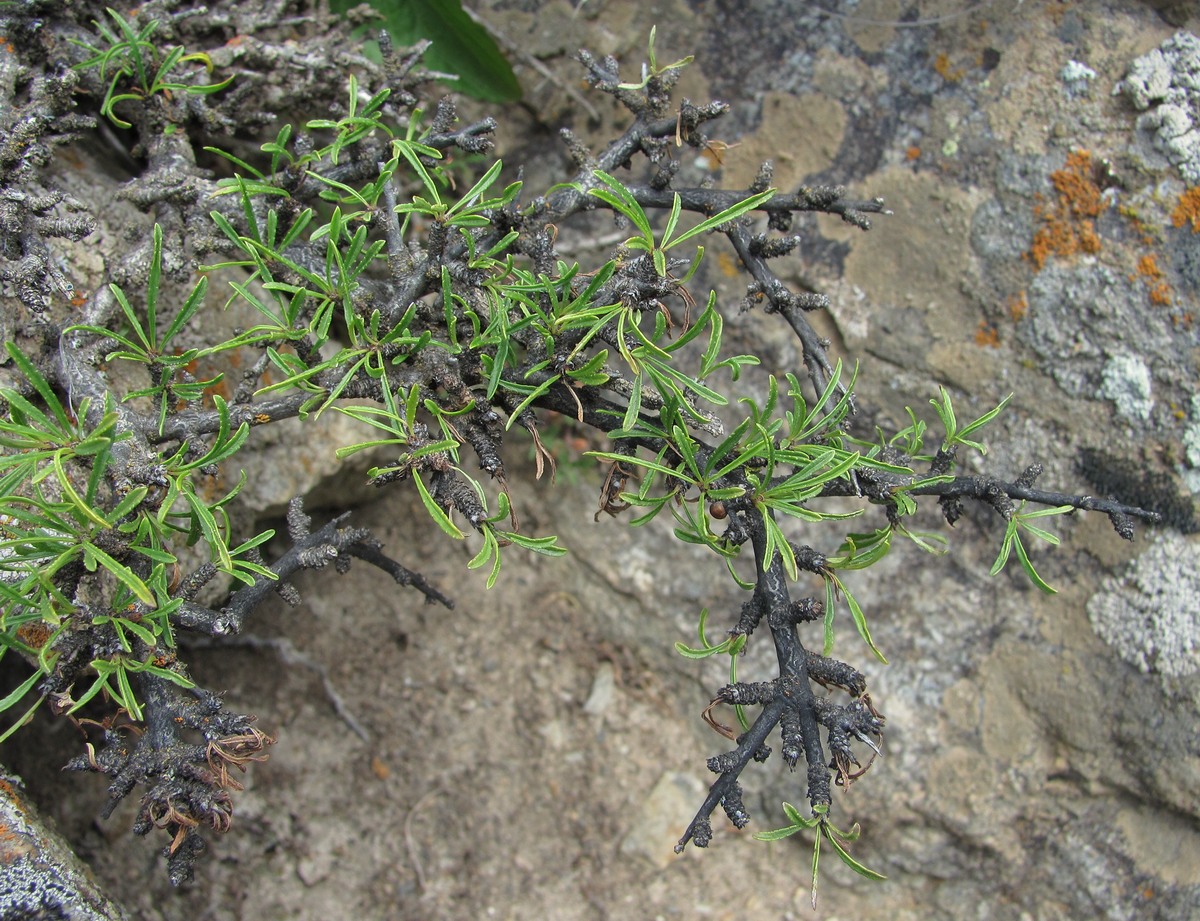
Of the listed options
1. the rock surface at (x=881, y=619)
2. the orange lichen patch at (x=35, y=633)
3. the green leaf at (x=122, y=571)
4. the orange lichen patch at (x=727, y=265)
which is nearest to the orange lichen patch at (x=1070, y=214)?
the rock surface at (x=881, y=619)

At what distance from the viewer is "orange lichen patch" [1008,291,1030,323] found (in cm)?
203

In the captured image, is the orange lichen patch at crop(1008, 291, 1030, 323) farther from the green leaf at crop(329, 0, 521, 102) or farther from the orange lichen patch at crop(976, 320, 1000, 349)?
the green leaf at crop(329, 0, 521, 102)

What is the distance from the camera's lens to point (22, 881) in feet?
4.48

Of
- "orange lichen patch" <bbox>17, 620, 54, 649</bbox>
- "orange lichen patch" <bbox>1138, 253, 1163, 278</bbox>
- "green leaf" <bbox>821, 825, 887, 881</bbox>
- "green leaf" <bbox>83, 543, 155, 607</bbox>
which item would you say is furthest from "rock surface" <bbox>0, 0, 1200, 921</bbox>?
"green leaf" <bbox>821, 825, 887, 881</bbox>

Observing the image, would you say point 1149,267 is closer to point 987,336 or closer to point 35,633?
point 987,336

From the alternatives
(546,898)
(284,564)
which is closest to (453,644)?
(546,898)

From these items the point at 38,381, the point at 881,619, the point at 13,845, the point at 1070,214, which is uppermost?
the point at 38,381

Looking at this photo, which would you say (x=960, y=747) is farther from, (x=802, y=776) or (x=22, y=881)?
(x=22, y=881)

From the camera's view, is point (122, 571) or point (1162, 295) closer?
point (122, 571)

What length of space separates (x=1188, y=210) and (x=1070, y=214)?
23 centimetres

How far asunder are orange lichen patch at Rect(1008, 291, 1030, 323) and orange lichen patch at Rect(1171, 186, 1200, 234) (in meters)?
0.34

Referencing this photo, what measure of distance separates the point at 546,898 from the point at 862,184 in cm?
192

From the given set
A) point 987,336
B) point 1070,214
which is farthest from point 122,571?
point 1070,214

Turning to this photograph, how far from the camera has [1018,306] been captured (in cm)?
204
